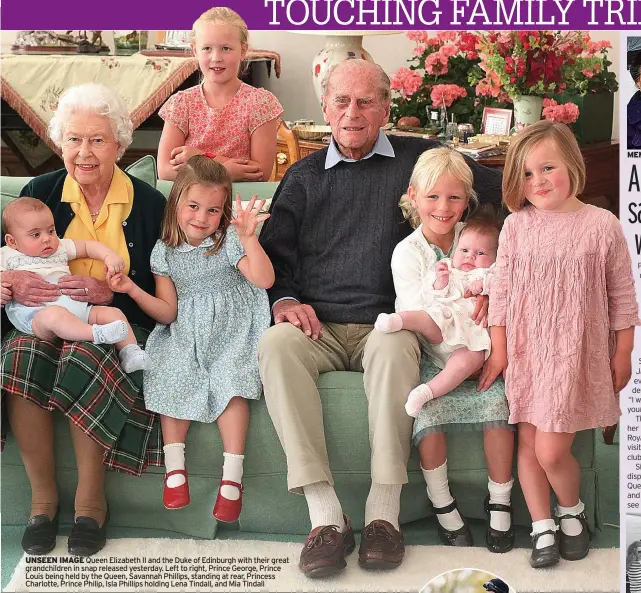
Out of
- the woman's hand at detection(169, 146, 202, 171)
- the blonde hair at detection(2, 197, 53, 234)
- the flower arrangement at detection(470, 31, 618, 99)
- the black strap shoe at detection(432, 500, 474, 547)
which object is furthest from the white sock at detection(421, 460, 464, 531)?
the flower arrangement at detection(470, 31, 618, 99)

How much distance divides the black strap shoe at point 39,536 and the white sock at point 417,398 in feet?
2.70

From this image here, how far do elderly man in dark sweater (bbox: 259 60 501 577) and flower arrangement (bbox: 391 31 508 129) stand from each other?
1182mm

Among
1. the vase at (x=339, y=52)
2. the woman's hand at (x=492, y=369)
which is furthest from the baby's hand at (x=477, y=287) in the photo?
the vase at (x=339, y=52)

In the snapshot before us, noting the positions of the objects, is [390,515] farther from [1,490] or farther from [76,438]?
[1,490]

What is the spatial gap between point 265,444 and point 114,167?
0.75m

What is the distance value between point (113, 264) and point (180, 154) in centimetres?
61

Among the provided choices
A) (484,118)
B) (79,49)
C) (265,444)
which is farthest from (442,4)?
(79,49)

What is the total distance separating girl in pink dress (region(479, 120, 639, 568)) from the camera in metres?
1.88

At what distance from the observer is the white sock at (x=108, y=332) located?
2.03 meters

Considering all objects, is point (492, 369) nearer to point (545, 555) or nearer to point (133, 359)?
point (545, 555)

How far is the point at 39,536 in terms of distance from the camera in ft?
6.59

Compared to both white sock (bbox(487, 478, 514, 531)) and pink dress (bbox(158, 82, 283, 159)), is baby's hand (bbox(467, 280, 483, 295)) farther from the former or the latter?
pink dress (bbox(158, 82, 283, 159))

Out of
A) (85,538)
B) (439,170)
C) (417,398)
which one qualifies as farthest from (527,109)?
(85,538)

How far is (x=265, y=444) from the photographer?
206cm
